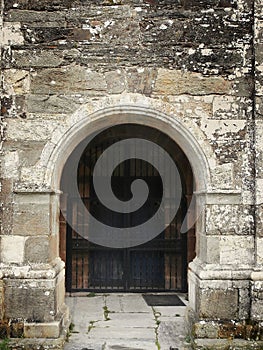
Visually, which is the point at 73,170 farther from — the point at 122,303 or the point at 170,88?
the point at 170,88

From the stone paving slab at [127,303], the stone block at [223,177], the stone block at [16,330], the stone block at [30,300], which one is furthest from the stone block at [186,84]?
the stone paving slab at [127,303]

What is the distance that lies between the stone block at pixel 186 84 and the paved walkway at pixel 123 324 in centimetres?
255

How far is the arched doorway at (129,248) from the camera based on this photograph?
24.7ft

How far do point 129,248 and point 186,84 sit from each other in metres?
3.57

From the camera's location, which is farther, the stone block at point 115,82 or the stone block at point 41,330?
the stone block at point 115,82

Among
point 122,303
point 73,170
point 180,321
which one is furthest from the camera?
point 73,170

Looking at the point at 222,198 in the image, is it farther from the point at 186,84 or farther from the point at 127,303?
the point at 127,303

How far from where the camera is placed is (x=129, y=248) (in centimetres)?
759

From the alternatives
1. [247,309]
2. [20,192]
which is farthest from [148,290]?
[20,192]

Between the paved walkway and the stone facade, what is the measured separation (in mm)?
403

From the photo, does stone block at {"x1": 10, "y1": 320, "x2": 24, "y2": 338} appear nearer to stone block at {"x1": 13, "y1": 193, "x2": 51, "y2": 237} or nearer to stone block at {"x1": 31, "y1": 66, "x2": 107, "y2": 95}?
stone block at {"x1": 13, "y1": 193, "x2": 51, "y2": 237}

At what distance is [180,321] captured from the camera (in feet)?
18.7

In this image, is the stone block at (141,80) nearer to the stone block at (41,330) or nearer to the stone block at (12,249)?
the stone block at (12,249)

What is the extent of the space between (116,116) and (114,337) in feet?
7.69
